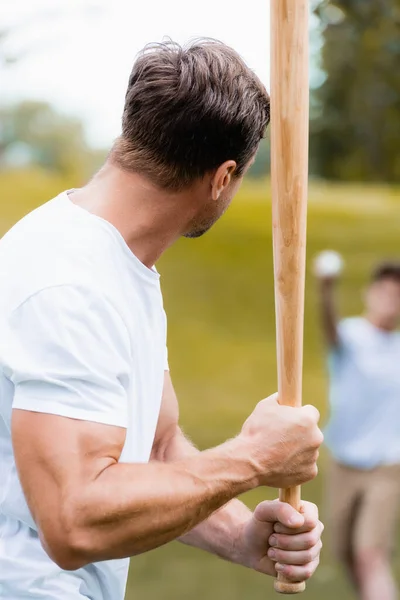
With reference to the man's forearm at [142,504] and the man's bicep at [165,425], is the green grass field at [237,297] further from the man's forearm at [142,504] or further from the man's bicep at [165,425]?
the man's forearm at [142,504]

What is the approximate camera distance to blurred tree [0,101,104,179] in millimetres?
15133

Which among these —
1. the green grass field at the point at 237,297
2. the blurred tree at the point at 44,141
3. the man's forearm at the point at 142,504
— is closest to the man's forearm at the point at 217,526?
the man's forearm at the point at 142,504

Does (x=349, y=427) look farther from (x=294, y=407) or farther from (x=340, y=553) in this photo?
(x=294, y=407)

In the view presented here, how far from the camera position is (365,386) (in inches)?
230

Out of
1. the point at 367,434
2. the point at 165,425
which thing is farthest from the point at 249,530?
the point at 367,434

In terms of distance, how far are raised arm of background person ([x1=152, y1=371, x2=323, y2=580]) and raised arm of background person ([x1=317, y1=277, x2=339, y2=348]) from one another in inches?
133

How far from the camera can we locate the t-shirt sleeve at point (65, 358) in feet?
5.61

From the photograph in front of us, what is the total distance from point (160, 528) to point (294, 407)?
44 cm

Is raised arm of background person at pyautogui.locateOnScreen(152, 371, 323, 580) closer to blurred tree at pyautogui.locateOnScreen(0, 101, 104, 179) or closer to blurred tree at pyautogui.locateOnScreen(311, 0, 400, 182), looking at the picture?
blurred tree at pyautogui.locateOnScreen(311, 0, 400, 182)

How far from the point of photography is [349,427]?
5832 mm

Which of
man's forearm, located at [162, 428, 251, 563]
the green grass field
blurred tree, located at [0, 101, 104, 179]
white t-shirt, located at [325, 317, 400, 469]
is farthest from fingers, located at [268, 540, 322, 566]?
blurred tree, located at [0, 101, 104, 179]

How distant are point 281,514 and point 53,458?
729 mm

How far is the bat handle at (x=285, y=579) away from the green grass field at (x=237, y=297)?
5991 millimetres

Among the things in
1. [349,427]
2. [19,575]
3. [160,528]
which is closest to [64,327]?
[160,528]
